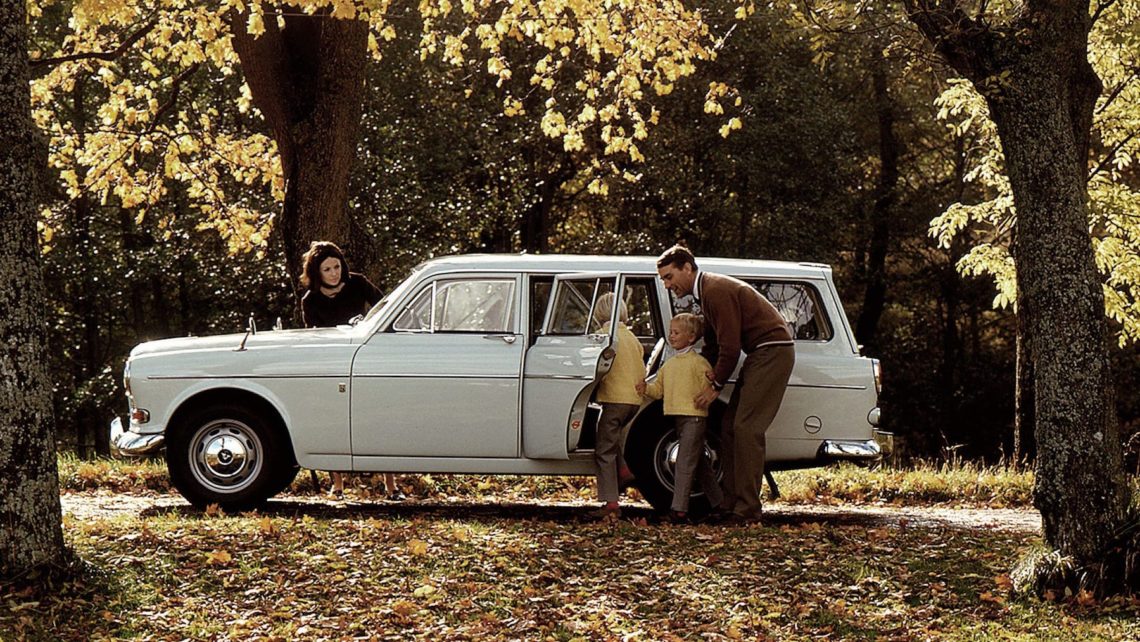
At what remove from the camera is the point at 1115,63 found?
55.5ft

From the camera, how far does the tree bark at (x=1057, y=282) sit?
8320 millimetres

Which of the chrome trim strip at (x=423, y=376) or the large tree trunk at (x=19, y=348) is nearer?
the large tree trunk at (x=19, y=348)

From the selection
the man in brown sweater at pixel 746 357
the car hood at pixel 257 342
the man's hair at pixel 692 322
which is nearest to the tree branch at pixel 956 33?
the man in brown sweater at pixel 746 357

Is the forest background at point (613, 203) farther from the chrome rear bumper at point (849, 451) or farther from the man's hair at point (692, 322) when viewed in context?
the chrome rear bumper at point (849, 451)

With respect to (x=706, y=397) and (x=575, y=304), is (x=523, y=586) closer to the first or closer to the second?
(x=706, y=397)

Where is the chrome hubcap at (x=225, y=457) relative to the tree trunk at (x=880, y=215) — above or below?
below

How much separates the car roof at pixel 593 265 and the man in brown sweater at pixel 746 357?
0.50m

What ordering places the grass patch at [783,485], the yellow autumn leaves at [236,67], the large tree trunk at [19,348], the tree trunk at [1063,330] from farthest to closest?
the yellow autumn leaves at [236,67] < the grass patch at [783,485] < the tree trunk at [1063,330] < the large tree trunk at [19,348]

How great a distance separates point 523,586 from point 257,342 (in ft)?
11.5

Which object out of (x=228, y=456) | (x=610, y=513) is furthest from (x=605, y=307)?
(x=228, y=456)

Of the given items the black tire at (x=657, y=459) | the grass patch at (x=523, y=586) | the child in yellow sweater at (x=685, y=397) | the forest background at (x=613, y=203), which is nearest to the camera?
the grass patch at (x=523, y=586)

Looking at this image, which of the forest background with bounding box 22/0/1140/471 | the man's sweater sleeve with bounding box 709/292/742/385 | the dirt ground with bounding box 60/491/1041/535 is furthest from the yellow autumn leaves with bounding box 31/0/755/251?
the dirt ground with bounding box 60/491/1041/535

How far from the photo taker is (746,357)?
1055cm

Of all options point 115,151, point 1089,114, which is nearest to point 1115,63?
point 1089,114
